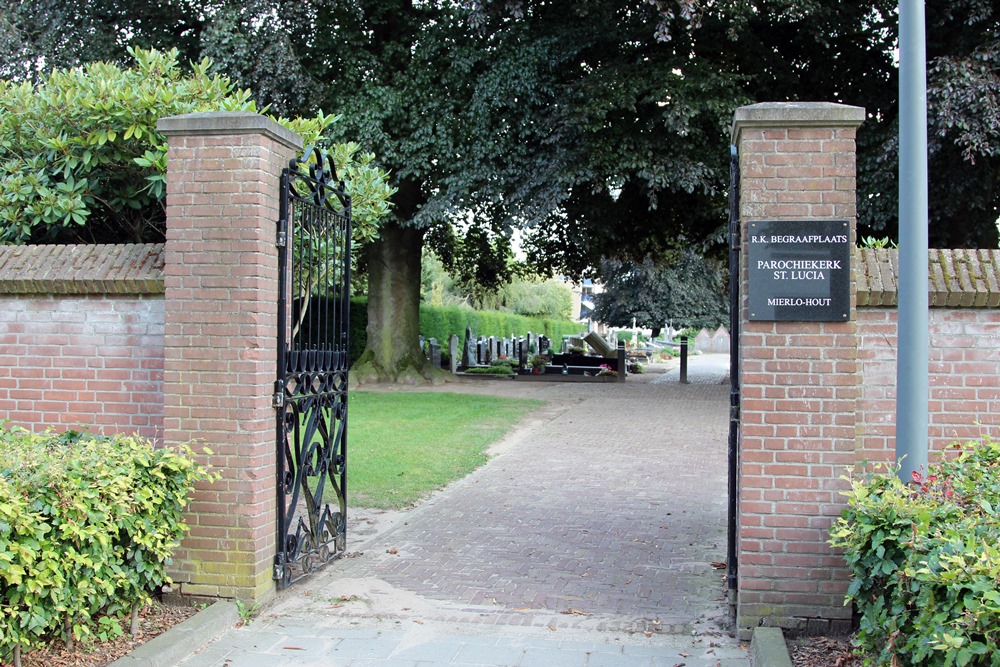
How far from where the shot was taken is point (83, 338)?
18.9ft

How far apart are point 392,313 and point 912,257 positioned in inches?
711

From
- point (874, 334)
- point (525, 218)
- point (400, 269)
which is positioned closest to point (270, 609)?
point (874, 334)

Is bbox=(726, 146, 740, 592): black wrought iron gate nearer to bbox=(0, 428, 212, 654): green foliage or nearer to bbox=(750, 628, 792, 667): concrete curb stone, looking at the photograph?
bbox=(750, 628, 792, 667): concrete curb stone

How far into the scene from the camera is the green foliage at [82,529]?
3650mm

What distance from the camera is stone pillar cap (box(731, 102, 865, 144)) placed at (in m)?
4.75

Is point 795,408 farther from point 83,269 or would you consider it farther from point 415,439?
point 415,439

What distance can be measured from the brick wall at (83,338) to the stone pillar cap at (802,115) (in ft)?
12.3

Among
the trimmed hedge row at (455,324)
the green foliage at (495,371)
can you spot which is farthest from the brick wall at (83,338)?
the green foliage at (495,371)

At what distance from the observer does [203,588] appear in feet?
17.2

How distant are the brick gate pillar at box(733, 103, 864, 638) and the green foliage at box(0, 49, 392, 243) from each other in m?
3.38

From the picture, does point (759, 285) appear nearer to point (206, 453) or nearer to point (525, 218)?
point (206, 453)

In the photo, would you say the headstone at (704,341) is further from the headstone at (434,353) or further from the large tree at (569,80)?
the large tree at (569,80)

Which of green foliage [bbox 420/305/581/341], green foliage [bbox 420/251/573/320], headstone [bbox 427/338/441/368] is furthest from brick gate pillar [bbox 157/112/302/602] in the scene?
green foliage [bbox 420/251/573/320]

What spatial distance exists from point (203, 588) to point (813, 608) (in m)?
3.57
